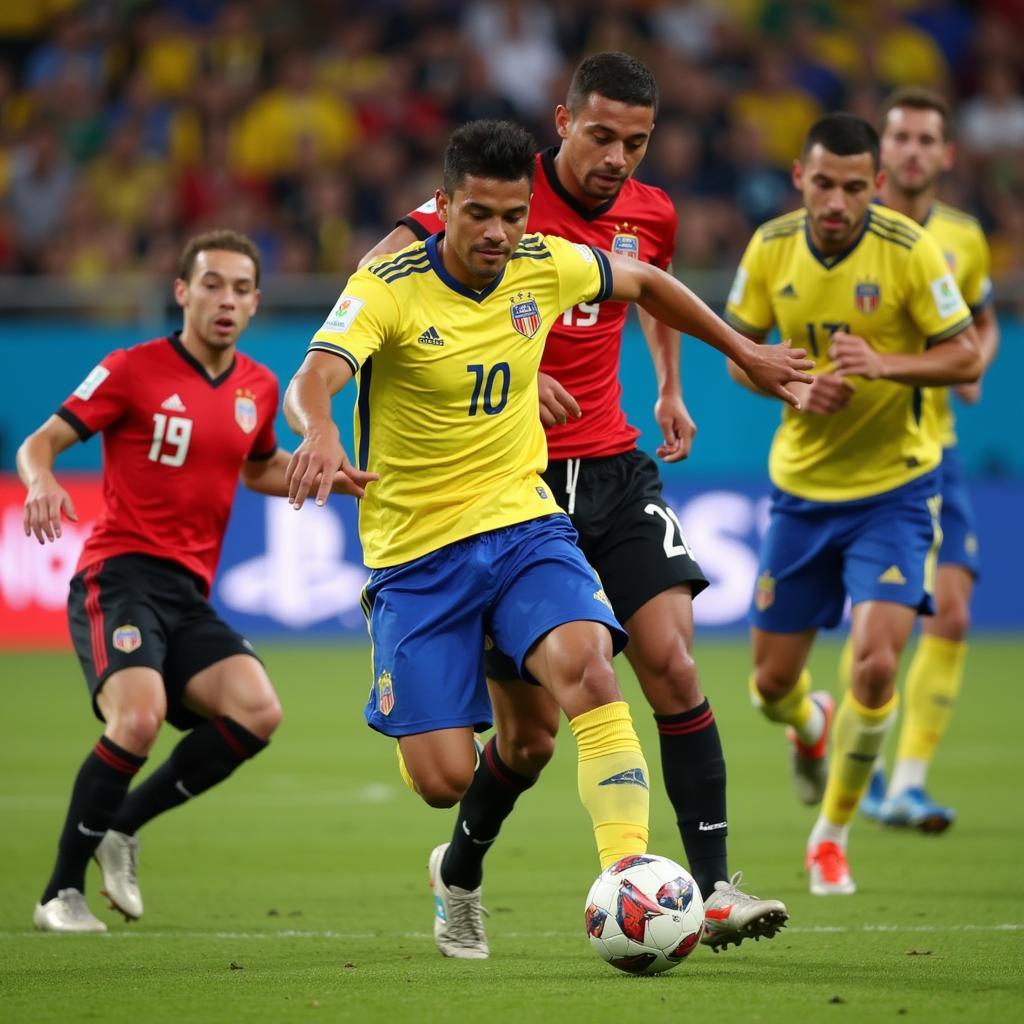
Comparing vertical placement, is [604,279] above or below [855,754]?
above

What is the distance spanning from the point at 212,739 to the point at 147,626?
0.47 m

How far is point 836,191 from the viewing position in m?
7.36

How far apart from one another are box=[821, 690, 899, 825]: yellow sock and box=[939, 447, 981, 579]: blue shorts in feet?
6.26

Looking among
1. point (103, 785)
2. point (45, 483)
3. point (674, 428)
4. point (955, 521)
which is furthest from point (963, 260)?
point (103, 785)

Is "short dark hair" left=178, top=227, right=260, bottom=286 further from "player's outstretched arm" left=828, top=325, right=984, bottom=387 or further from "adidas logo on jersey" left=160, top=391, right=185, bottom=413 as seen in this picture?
"player's outstretched arm" left=828, top=325, right=984, bottom=387

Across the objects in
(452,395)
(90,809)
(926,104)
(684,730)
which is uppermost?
(926,104)

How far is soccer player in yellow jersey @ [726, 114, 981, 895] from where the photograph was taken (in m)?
7.28

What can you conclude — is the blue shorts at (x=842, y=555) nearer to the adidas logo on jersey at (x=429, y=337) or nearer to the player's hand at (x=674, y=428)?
the player's hand at (x=674, y=428)

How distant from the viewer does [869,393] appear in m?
7.66

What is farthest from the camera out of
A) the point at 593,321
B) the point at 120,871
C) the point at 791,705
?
the point at 791,705

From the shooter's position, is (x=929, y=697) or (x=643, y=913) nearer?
(x=643, y=913)

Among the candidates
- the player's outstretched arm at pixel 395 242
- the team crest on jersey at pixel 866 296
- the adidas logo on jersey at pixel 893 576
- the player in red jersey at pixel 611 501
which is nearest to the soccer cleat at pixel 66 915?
the player in red jersey at pixel 611 501

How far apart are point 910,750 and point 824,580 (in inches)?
59.3

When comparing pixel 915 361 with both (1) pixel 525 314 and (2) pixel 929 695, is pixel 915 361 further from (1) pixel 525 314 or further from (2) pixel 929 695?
(2) pixel 929 695
